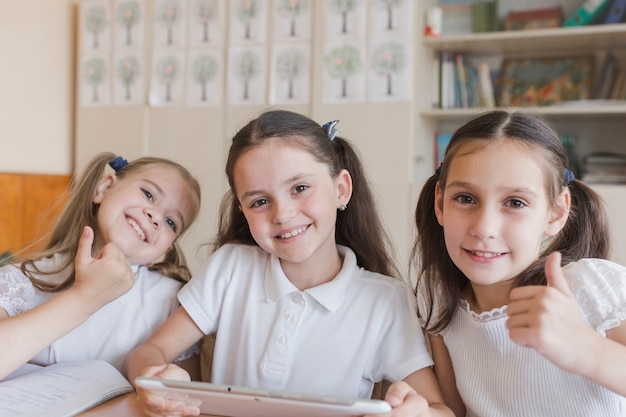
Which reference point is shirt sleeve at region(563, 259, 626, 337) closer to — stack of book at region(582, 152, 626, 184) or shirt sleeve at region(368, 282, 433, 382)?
shirt sleeve at region(368, 282, 433, 382)

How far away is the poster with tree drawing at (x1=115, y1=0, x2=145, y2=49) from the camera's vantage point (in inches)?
152

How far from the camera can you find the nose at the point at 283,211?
1.13m

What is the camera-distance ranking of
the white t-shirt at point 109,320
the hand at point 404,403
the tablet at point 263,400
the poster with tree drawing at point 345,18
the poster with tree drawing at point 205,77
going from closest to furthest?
the tablet at point 263,400, the hand at point 404,403, the white t-shirt at point 109,320, the poster with tree drawing at point 345,18, the poster with tree drawing at point 205,77

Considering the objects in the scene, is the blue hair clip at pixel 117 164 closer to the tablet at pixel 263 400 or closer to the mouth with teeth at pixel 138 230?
the mouth with teeth at pixel 138 230

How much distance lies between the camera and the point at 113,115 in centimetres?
392

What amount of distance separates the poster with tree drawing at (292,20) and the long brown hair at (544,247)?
8.24 feet

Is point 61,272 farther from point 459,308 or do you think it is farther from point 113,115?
point 113,115

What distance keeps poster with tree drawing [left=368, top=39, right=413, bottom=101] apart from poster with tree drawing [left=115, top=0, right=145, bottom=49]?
4.64 feet

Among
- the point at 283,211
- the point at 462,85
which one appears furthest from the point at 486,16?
the point at 283,211

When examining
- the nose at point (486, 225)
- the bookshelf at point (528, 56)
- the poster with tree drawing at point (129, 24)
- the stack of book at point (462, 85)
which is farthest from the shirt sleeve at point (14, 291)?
the poster with tree drawing at point (129, 24)

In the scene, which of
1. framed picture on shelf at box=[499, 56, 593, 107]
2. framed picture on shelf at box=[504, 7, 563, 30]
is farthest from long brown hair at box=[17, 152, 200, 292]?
framed picture on shelf at box=[504, 7, 563, 30]

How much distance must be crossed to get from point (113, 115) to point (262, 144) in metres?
2.99

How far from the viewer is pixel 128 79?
3.89 meters

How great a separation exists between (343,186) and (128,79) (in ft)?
9.67
